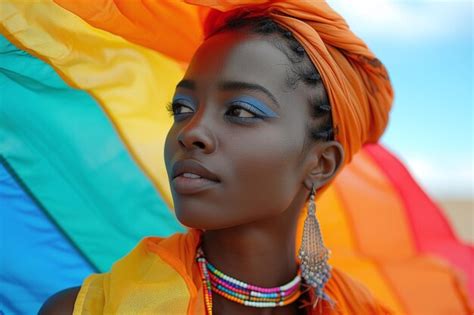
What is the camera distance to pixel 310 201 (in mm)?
2533

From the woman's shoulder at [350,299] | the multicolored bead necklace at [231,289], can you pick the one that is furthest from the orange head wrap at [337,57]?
the multicolored bead necklace at [231,289]

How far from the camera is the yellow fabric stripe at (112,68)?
2.40 m

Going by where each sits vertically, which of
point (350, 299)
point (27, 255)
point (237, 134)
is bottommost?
point (350, 299)

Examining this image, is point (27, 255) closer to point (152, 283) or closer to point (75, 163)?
point (75, 163)

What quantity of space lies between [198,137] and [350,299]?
1045mm

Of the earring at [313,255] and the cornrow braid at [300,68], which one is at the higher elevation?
the cornrow braid at [300,68]

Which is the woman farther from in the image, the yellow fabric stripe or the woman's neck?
the yellow fabric stripe

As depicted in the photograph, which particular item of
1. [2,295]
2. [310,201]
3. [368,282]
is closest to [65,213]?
A: [2,295]

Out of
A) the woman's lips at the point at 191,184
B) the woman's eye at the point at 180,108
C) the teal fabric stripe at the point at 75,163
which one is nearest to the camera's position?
the woman's lips at the point at 191,184

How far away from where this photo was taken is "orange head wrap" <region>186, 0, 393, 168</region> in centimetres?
242

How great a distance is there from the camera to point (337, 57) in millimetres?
2545

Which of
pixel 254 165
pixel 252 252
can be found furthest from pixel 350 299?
pixel 254 165

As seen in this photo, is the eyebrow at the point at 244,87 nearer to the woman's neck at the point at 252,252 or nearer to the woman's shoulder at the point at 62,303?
the woman's neck at the point at 252,252

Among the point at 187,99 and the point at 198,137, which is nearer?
the point at 198,137
